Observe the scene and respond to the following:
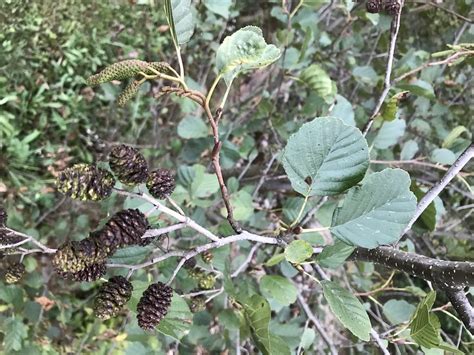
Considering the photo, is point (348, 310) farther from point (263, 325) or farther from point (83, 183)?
point (83, 183)

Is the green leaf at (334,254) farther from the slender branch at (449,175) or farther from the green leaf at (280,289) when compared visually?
the green leaf at (280,289)

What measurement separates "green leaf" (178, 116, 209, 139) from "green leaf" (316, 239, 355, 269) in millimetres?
625

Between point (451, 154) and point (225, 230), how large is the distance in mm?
488

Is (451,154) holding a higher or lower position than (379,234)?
lower

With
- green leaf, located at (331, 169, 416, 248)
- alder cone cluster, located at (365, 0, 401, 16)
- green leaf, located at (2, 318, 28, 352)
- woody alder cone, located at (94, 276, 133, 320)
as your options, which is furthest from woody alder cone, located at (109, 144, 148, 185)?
green leaf, located at (2, 318, 28, 352)

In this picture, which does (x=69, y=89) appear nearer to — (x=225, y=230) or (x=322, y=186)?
(x=225, y=230)

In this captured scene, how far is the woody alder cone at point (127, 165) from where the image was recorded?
1.81 ft

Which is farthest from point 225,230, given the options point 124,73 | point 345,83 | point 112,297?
point 345,83

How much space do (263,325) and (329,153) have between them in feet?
0.94

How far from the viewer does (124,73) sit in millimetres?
490

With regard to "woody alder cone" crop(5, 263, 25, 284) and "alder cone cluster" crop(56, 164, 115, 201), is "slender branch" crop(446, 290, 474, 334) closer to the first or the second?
"alder cone cluster" crop(56, 164, 115, 201)

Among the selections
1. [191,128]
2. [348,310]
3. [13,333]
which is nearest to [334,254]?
[348,310]

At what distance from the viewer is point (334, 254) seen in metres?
0.68

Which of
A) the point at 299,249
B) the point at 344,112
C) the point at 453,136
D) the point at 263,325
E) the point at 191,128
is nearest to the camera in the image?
the point at 299,249
